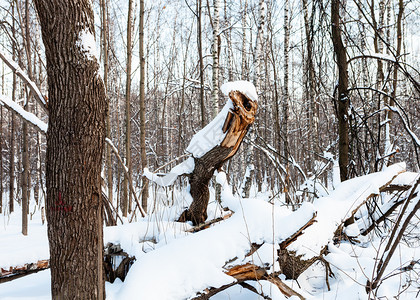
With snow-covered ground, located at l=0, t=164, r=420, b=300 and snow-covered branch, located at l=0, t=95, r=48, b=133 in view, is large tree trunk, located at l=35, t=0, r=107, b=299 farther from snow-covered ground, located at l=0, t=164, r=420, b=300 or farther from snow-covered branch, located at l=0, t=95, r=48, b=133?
snow-covered branch, located at l=0, t=95, r=48, b=133

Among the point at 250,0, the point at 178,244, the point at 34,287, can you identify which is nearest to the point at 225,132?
the point at 178,244

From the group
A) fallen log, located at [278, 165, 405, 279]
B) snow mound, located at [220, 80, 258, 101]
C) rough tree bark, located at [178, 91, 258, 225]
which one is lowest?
fallen log, located at [278, 165, 405, 279]

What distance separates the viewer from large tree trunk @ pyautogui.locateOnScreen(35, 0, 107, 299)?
138 centimetres

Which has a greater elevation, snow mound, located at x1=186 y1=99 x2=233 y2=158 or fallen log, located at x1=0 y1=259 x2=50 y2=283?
snow mound, located at x1=186 y1=99 x2=233 y2=158

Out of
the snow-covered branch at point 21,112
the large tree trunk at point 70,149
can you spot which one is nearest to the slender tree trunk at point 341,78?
the large tree trunk at point 70,149

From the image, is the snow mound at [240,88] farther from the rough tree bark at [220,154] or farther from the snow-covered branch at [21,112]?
the snow-covered branch at [21,112]

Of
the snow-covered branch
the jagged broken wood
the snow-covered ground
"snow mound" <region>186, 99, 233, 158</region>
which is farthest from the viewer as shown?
"snow mound" <region>186, 99, 233, 158</region>

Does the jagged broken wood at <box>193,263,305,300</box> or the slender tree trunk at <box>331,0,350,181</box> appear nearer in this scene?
the jagged broken wood at <box>193,263,305,300</box>

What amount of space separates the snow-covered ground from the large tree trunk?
37 cm

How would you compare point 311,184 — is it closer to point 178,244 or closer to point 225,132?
point 225,132

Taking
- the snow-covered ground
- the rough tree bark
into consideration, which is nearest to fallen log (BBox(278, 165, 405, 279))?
the snow-covered ground

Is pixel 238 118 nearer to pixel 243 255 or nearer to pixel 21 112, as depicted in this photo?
pixel 243 255

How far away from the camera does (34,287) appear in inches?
77.9

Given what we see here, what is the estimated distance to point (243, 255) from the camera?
1894 mm
